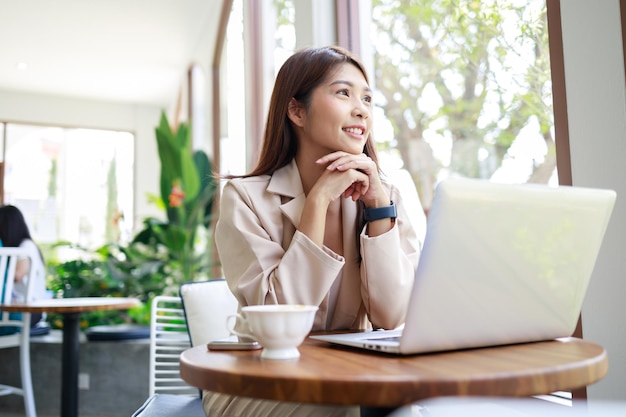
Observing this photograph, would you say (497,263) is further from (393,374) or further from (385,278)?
(385,278)

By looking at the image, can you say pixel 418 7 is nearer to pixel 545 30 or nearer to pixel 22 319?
pixel 545 30

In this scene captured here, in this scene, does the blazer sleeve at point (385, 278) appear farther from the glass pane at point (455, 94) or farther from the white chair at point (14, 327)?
the white chair at point (14, 327)

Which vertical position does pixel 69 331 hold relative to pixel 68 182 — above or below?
below

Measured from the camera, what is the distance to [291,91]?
153 centimetres

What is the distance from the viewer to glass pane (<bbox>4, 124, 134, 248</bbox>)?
9.00m

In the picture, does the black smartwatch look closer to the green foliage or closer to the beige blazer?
the beige blazer

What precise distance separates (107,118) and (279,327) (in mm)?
9641

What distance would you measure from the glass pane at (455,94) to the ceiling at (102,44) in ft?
8.68

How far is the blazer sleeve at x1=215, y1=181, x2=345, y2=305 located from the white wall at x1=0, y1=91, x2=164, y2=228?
809 centimetres

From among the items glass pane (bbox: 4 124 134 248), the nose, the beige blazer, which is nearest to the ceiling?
glass pane (bbox: 4 124 134 248)

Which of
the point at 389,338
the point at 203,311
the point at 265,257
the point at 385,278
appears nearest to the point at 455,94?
the point at 203,311

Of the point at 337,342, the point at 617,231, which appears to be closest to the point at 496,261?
the point at 337,342

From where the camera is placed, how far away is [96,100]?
9641 mm

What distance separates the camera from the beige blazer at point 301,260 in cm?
119
